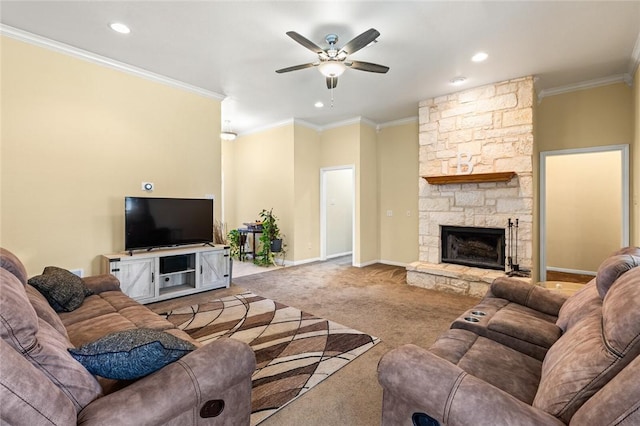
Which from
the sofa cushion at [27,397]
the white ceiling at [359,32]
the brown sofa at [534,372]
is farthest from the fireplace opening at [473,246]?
the sofa cushion at [27,397]

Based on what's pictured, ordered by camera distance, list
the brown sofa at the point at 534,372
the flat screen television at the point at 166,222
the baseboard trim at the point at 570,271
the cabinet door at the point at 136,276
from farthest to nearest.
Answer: the baseboard trim at the point at 570,271, the flat screen television at the point at 166,222, the cabinet door at the point at 136,276, the brown sofa at the point at 534,372

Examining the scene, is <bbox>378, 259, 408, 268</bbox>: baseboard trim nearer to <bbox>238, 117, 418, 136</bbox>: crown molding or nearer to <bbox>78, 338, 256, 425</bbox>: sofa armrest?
<bbox>238, 117, 418, 136</bbox>: crown molding

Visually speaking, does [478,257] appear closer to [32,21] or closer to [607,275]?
[607,275]

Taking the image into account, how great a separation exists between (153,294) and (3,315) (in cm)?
317

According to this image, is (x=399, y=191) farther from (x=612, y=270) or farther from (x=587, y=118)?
(x=612, y=270)

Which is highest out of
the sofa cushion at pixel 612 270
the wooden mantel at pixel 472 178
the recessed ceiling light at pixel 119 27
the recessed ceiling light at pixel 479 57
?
the recessed ceiling light at pixel 119 27

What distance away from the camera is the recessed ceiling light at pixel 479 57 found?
11.9 feet

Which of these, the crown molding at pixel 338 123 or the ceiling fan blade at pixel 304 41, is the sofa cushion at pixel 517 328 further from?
the crown molding at pixel 338 123

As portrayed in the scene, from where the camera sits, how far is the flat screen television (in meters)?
3.78

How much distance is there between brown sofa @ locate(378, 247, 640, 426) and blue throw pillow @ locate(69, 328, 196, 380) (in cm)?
92

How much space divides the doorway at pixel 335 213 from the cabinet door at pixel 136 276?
12.3ft

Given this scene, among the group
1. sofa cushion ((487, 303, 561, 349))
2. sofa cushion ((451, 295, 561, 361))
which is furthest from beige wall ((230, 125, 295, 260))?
sofa cushion ((487, 303, 561, 349))

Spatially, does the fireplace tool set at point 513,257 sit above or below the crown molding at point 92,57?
below

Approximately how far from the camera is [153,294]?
3.88 metres
